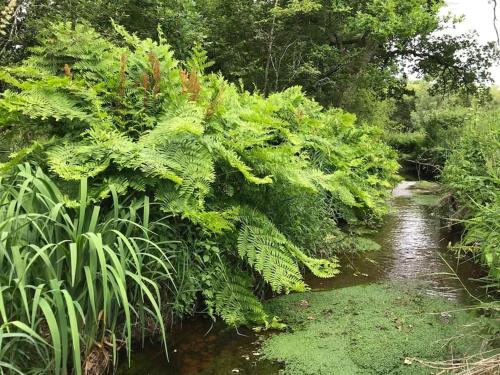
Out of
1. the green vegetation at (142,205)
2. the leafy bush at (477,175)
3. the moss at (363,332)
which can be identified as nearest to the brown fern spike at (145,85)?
the green vegetation at (142,205)

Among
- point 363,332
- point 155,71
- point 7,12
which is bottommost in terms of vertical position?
point 363,332

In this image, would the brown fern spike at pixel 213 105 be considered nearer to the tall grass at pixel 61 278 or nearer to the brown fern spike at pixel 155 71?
the brown fern spike at pixel 155 71

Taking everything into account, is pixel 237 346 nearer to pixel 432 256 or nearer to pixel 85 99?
pixel 85 99

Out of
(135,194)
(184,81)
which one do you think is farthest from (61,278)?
(184,81)

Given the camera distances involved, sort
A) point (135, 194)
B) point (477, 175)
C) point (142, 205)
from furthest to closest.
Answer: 1. point (477, 175)
2. point (135, 194)
3. point (142, 205)

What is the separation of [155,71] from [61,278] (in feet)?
5.16

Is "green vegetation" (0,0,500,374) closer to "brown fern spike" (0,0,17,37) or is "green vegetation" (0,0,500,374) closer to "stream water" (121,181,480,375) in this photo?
"stream water" (121,181,480,375)

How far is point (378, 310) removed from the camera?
3.49 meters

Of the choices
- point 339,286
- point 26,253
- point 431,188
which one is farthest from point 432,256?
point 431,188

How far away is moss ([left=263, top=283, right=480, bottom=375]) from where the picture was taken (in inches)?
109

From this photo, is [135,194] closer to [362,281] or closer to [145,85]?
[145,85]

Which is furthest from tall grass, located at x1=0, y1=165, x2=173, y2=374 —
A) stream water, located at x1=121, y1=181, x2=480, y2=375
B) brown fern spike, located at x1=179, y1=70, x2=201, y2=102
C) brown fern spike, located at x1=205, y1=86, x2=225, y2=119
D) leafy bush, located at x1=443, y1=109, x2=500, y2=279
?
leafy bush, located at x1=443, y1=109, x2=500, y2=279

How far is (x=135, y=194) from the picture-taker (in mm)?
2998

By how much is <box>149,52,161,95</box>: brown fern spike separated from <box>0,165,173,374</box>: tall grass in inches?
37.0
